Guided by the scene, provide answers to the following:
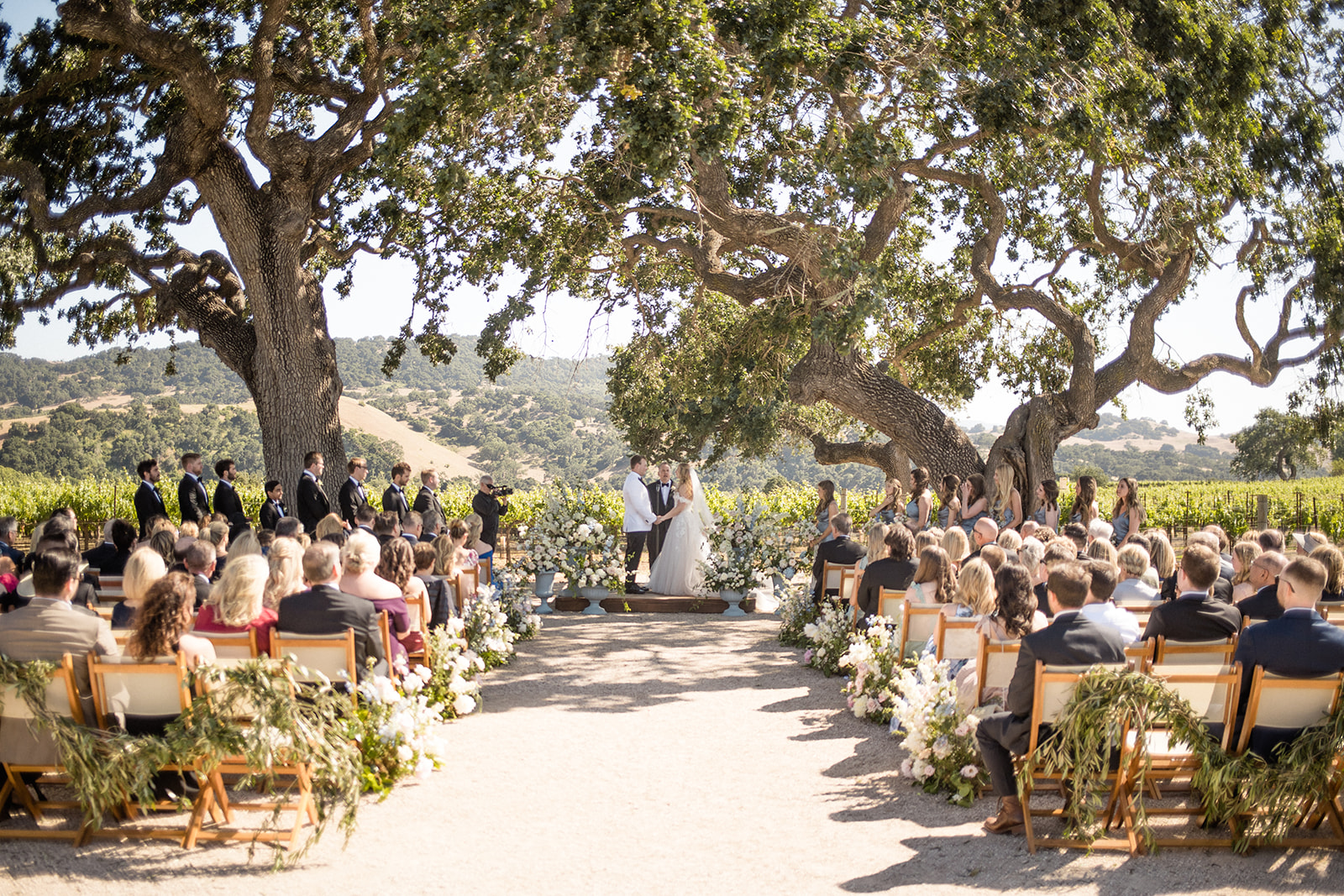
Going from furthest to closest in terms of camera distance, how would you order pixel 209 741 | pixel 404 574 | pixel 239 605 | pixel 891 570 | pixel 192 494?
pixel 192 494, pixel 891 570, pixel 404 574, pixel 239 605, pixel 209 741

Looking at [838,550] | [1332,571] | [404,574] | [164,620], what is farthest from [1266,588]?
[164,620]

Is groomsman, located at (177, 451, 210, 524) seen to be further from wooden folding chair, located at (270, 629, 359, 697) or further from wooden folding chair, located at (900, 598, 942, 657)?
wooden folding chair, located at (900, 598, 942, 657)

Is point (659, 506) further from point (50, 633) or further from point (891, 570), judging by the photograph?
point (50, 633)

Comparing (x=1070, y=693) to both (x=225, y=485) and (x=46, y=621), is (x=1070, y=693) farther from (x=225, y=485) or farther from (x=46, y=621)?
(x=225, y=485)

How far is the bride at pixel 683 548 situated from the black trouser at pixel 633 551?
1.02 feet

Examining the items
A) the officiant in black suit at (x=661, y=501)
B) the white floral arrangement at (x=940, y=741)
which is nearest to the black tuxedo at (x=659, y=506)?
the officiant in black suit at (x=661, y=501)

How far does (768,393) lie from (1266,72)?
8514 millimetres

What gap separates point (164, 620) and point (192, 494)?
8.18 metres

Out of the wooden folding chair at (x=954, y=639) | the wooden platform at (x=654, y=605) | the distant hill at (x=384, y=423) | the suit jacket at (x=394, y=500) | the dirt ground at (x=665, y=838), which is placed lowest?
the wooden platform at (x=654, y=605)

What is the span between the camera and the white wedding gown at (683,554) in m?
13.6

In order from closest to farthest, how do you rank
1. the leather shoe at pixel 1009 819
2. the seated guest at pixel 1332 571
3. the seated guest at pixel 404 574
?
the leather shoe at pixel 1009 819 → the seated guest at pixel 1332 571 → the seated guest at pixel 404 574

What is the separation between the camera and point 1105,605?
17.7ft

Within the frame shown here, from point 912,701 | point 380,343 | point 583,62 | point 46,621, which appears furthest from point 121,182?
point 380,343

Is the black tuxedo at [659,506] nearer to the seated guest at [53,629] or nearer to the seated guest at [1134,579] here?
the seated guest at [1134,579]
